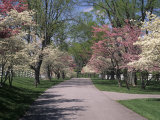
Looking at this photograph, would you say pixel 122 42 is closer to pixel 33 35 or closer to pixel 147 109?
pixel 33 35

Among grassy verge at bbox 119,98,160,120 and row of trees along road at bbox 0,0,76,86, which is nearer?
grassy verge at bbox 119,98,160,120

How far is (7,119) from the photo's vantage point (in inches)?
262

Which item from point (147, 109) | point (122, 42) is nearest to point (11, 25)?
point (147, 109)

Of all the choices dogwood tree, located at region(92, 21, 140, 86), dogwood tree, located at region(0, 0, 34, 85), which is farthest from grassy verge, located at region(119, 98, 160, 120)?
dogwood tree, located at region(92, 21, 140, 86)

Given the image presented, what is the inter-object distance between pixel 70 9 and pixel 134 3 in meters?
8.81

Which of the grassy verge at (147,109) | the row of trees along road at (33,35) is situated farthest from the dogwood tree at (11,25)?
the grassy verge at (147,109)

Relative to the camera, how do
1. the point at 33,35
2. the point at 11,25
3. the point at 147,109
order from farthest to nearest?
the point at 33,35
the point at 11,25
the point at 147,109

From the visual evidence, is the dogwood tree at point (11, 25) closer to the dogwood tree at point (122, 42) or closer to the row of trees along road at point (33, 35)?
the row of trees along road at point (33, 35)

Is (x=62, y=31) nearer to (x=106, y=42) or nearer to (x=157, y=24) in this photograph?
(x=106, y=42)

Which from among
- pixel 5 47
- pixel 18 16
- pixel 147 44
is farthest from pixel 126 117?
pixel 5 47

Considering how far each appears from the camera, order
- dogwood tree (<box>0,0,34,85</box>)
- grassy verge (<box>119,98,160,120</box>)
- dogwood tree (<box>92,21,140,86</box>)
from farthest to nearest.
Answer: dogwood tree (<box>92,21,140,86</box>) < dogwood tree (<box>0,0,34,85</box>) < grassy verge (<box>119,98,160,120</box>)

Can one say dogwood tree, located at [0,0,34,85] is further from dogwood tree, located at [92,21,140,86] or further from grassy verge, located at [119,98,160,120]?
dogwood tree, located at [92,21,140,86]

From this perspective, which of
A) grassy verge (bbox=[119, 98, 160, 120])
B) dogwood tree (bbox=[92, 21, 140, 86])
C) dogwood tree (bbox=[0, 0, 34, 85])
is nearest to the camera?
grassy verge (bbox=[119, 98, 160, 120])

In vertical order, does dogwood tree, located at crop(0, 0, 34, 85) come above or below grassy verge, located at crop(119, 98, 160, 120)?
above
